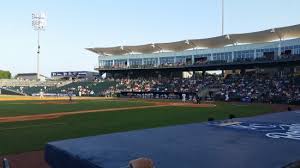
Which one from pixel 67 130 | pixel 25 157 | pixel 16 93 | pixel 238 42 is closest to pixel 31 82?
pixel 16 93

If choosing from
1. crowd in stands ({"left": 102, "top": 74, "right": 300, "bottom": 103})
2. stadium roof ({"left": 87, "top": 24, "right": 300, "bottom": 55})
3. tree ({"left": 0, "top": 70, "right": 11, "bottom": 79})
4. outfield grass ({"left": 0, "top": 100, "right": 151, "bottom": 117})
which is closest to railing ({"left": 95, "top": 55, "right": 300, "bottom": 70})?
crowd in stands ({"left": 102, "top": 74, "right": 300, "bottom": 103})

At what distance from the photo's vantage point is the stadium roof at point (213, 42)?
55.6 m

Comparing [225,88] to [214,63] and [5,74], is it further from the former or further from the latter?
[5,74]

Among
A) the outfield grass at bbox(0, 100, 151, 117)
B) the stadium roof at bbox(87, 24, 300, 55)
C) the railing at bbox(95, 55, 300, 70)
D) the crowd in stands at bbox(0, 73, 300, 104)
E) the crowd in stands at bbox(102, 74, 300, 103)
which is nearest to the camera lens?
the outfield grass at bbox(0, 100, 151, 117)

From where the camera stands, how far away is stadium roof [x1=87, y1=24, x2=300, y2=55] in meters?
55.6

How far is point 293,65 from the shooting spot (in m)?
55.8

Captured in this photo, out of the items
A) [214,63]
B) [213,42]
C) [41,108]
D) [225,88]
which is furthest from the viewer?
[213,42]

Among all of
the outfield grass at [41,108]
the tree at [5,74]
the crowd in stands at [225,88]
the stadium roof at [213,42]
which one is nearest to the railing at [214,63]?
the crowd in stands at [225,88]

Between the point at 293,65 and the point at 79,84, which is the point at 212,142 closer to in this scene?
the point at 293,65

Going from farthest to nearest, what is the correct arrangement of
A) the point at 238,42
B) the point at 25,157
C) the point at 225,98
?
the point at 238,42, the point at 225,98, the point at 25,157

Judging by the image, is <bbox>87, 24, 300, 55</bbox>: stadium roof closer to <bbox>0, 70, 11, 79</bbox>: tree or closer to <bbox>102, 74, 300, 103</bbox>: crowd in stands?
<bbox>102, 74, 300, 103</bbox>: crowd in stands

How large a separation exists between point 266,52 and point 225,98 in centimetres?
1431

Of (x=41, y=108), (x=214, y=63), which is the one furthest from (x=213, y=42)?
(x=41, y=108)

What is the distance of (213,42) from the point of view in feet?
217
